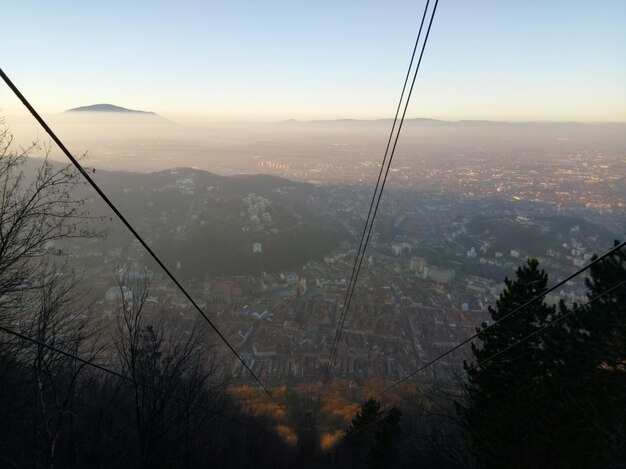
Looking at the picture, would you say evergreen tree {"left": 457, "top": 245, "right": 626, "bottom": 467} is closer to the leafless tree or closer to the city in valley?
the leafless tree

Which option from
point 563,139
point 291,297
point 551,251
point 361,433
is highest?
point 563,139

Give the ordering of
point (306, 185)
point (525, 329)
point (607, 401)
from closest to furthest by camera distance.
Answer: point (607, 401) → point (525, 329) → point (306, 185)

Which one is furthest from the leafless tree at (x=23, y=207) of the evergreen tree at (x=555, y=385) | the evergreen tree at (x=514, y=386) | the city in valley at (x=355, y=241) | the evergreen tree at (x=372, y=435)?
the evergreen tree at (x=372, y=435)

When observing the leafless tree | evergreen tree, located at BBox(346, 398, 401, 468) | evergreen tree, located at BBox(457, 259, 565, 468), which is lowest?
evergreen tree, located at BBox(346, 398, 401, 468)

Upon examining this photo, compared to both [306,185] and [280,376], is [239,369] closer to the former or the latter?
[280,376]

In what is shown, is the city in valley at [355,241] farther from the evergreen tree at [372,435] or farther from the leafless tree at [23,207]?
the leafless tree at [23,207]

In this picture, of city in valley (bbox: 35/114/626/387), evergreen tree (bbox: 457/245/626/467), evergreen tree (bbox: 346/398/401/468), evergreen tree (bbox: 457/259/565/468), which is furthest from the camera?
city in valley (bbox: 35/114/626/387)

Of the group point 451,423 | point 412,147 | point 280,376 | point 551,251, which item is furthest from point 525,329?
point 412,147

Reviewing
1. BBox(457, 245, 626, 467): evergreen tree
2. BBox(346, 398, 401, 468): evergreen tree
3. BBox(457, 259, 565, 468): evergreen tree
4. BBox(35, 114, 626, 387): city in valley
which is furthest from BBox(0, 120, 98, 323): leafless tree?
BBox(346, 398, 401, 468): evergreen tree

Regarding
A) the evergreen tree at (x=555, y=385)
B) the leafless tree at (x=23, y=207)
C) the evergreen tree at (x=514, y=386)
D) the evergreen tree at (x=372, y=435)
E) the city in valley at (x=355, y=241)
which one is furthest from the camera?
the city in valley at (x=355, y=241)

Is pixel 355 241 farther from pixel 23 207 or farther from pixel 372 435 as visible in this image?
pixel 23 207

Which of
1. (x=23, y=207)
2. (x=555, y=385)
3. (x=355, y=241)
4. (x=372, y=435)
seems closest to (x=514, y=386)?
(x=555, y=385)
